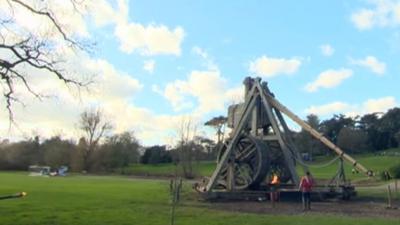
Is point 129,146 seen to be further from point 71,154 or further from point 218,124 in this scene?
point 218,124

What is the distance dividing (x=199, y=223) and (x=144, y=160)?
11407 centimetres

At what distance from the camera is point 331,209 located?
87.2 feet

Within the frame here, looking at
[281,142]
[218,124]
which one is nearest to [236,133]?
[281,142]

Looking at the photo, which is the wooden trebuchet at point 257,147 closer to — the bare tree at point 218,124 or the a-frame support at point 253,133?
the a-frame support at point 253,133

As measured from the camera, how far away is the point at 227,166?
3450 centimetres

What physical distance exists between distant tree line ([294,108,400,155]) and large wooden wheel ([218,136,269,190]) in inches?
3471

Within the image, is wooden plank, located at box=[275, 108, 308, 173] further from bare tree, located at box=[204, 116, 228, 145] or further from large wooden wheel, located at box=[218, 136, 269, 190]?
bare tree, located at box=[204, 116, 228, 145]

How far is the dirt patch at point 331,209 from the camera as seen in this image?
24.2m

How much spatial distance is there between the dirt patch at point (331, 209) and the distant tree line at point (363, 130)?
91845 millimetres

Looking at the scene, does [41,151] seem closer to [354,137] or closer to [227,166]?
[354,137]

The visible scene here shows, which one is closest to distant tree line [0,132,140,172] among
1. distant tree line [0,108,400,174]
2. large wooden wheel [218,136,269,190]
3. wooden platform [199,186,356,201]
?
distant tree line [0,108,400,174]

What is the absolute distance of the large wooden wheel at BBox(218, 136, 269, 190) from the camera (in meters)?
33.2

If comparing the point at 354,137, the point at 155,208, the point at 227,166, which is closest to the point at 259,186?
the point at 227,166

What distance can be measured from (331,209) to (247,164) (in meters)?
8.62
